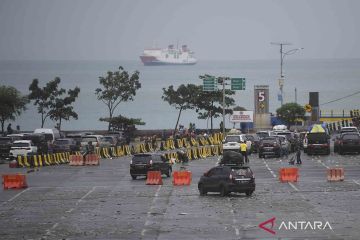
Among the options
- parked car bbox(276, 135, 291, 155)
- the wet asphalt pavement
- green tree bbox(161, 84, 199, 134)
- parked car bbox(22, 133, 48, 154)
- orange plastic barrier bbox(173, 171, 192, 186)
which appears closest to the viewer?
the wet asphalt pavement

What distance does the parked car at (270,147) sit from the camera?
68750 millimetres

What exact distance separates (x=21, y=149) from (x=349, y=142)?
72.9 ft

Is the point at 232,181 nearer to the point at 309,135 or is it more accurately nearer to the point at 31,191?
the point at 31,191

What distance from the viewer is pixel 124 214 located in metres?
36.1

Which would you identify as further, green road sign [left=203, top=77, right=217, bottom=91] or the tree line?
the tree line

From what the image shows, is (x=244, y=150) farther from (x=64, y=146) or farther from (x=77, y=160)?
(x=64, y=146)

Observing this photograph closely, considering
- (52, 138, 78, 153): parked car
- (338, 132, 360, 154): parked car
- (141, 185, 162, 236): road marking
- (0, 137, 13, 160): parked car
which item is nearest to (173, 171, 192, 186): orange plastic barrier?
(141, 185, 162, 236): road marking

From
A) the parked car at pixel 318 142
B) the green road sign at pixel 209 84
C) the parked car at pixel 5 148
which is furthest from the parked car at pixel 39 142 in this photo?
the green road sign at pixel 209 84

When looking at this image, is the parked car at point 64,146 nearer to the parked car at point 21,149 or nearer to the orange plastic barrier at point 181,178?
the parked car at point 21,149

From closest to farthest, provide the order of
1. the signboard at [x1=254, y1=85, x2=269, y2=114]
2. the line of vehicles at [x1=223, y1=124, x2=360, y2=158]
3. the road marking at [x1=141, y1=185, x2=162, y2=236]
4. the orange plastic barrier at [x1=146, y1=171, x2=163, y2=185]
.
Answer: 1. the road marking at [x1=141, y1=185, x2=162, y2=236]
2. the orange plastic barrier at [x1=146, y1=171, x2=163, y2=185]
3. the line of vehicles at [x1=223, y1=124, x2=360, y2=158]
4. the signboard at [x1=254, y1=85, x2=269, y2=114]

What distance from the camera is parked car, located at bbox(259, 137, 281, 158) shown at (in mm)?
68750

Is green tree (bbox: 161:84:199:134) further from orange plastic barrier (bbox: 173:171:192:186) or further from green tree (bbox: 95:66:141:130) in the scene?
orange plastic barrier (bbox: 173:171:192:186)

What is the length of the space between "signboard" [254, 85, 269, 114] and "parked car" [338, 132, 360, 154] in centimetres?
2918

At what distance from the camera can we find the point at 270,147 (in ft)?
226
